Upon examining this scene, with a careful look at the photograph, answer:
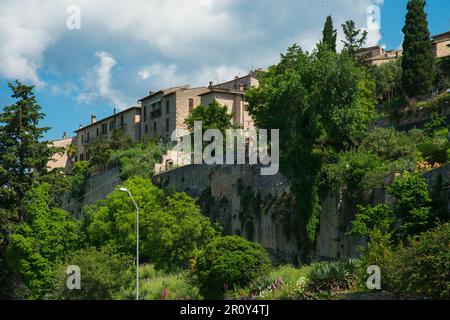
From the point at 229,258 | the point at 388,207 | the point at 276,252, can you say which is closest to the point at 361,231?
the point at 388,207

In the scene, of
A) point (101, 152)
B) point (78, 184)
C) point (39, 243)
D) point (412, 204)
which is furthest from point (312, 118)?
point (101, 152)

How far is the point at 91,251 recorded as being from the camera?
40.8 metres

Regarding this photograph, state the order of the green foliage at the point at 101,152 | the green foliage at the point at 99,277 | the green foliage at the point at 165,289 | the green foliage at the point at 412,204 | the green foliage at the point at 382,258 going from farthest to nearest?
1. the green foliage at the point at 101,152
2. the green foliage at the point at 99,277
3. the green foliage at the point at 165,289
4. the green foliage at the point at 412,204
5. the green foliage at the point at 382,258

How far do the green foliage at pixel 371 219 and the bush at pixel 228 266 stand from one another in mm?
4446

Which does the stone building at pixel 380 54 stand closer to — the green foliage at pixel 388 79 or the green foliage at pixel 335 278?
the green foliage at pixel 388 79

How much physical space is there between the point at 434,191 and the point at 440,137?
11617 millimetres

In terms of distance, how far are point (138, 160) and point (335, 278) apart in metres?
41.1

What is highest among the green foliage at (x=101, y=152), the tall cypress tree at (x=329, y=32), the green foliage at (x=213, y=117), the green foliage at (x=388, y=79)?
the tall cypress tree at (x=329, y=32)

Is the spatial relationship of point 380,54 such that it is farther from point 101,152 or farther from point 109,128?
point 109,128

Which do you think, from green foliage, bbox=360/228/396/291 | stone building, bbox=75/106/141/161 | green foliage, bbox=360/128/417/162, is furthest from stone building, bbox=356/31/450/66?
green foliage, bbox=360/228/396/291

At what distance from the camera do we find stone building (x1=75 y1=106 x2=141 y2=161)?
89.8 meters

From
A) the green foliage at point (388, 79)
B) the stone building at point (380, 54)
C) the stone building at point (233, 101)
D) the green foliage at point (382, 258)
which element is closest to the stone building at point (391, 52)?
the stone building at point (380, 54)

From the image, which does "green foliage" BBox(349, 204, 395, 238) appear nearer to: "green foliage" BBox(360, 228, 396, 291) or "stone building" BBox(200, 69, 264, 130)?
"green foliage" BBox(360, 228, 396, 291)

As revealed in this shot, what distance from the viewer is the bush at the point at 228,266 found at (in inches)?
1293
